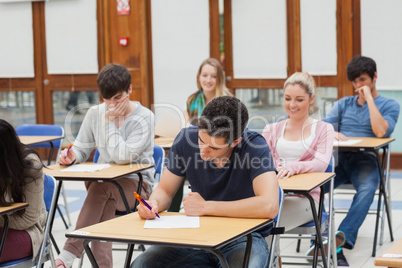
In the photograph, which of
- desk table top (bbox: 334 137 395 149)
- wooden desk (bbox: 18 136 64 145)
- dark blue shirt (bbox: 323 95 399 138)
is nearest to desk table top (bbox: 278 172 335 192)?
desk table top (bbox: 334 137 395 149)

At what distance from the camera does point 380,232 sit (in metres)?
4.99

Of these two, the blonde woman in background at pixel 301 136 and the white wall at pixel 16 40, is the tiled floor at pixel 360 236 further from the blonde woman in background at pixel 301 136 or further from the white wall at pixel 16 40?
the white wall at pixel 16 40

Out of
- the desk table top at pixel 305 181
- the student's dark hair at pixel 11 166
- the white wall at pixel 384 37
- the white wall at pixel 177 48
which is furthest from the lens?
the white wall at pixel 177 48

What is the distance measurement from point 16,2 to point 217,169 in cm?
678

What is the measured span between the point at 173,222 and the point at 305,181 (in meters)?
1.10

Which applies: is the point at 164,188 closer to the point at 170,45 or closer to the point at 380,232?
the point at 380,232

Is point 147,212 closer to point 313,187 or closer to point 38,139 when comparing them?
point 313,187

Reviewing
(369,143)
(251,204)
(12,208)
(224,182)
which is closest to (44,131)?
(369,143)

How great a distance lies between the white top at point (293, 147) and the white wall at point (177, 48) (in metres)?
3.97

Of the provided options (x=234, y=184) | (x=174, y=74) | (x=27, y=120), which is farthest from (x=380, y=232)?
(x=27, y=120)

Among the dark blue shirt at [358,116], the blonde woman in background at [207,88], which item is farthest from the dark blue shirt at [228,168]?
the blonde woman in background at [207,88]

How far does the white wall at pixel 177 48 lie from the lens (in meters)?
8.17

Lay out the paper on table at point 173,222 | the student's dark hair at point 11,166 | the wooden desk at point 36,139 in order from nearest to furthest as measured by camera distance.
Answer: the paper on table at point 173,222
the student's dark hair at point 11,166
the wooden desk at point 36,139

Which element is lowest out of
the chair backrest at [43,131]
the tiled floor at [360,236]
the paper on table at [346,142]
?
the tiled floor at [360,236]
